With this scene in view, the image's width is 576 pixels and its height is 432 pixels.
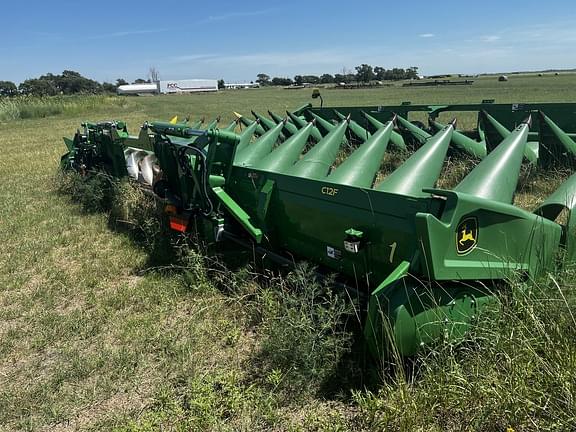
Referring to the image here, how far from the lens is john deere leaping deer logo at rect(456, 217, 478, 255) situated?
215 centimetres

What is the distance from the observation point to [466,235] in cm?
218

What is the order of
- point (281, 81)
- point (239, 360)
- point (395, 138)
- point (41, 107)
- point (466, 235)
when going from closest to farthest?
point (466, 235), point (239, 360), point (395, 138), point (41, 107), point (281, 81)

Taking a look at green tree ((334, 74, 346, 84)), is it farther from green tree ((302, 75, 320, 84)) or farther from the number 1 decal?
the number 1 decal

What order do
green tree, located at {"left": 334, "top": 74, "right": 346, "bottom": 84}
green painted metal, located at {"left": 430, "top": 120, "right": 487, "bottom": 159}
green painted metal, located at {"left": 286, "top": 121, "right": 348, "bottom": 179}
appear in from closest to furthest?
green painted metal, located at {"left": 286, "top": 121, "right": 348, "bottom": 179} → green painted metal, located at {"left": 430, "top": 120, "right": 487, "bottom": 159} → green tree, located at {"left": 334, "top": 74, "right": 346, "bottom": 84}

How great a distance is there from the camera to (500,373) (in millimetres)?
2109

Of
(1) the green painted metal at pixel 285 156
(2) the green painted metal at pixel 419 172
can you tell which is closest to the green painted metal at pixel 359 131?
(1) the green painted metal at pixel 285 156

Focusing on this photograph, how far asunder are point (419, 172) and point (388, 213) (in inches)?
26.9

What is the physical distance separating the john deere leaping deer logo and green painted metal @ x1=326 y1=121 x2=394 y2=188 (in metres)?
1.27

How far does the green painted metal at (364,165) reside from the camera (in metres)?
3.43

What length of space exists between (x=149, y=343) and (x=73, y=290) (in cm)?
131

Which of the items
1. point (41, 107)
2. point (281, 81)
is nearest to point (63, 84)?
point (281, 81)

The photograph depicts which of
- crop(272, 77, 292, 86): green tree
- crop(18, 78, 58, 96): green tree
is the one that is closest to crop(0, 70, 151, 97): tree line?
crop(18, 78, 58, 96): green tree

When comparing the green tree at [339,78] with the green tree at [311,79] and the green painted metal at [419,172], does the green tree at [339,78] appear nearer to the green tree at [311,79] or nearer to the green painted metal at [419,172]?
the green tree at [311,79]

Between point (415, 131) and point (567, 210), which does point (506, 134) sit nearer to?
point (415, 131)
